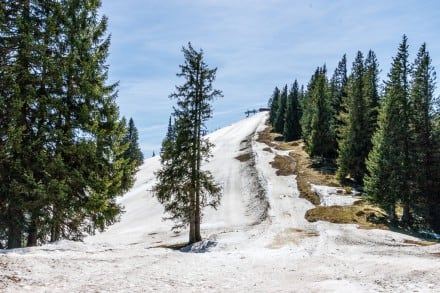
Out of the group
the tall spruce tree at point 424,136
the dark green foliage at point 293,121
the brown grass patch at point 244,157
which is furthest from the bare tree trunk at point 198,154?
the dark green foliage at point 293,121

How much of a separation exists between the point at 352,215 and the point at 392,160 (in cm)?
596

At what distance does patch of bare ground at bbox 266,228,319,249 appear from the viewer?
905 inches

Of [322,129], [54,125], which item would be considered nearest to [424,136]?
[322,129]

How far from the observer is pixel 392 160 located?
105 feet

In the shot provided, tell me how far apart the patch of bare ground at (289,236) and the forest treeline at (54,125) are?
405 inches

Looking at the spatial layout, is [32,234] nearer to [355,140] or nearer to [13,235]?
[13,235]

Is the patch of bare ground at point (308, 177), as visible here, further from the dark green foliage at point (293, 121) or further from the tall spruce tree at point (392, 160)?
the dark green foliage at point (293, 121)

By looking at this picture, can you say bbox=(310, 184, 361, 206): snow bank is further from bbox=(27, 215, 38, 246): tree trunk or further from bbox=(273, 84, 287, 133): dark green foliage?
bbox=(273, 84, 287, 133): dark green foliage

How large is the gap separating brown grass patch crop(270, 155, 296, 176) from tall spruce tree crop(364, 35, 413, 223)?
70.9ft

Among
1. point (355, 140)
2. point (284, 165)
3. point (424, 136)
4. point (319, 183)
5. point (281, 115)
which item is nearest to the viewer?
point (424, 136)

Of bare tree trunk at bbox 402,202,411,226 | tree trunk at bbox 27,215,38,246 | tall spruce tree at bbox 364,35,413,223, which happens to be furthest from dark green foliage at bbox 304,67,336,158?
tree trunk at bbox 27,215,38,246

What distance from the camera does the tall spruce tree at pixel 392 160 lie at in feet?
103

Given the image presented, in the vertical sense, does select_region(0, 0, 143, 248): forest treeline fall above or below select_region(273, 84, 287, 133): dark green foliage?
below

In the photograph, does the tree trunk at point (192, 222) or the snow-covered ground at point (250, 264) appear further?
the tree trunk at point (192, 222)
